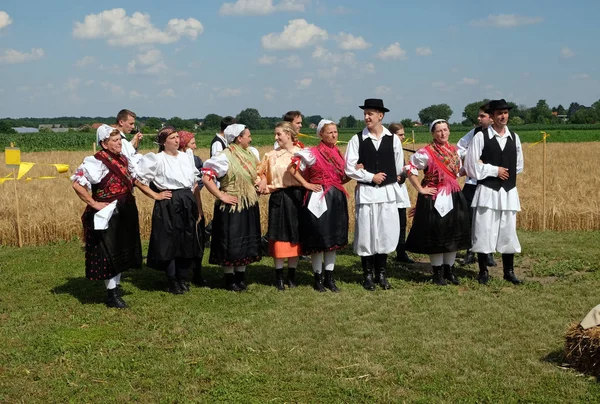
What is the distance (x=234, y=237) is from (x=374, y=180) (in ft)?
5.32

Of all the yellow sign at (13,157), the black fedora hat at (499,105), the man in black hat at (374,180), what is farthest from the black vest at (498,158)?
the yellow sign at (13,157)

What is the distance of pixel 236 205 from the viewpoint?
6.69 meters

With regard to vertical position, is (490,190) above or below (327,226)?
above

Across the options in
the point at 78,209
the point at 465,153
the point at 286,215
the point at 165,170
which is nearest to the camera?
the point at 165,170

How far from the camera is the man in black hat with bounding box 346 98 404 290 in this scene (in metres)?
6.66

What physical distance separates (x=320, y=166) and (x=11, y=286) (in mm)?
3918

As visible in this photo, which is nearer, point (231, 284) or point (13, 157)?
point (231, 284)

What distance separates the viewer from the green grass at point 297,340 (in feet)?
14.0

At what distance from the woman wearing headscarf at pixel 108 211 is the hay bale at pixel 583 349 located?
4.16 meters

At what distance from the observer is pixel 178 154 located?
6.66 metres

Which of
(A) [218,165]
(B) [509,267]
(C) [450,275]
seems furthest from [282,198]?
(B) [509,267]

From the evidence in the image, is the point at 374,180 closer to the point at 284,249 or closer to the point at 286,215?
the point at 286,215

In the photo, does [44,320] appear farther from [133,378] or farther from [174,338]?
[133,378]

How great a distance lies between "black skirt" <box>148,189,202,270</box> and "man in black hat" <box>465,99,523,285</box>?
3.19 m
